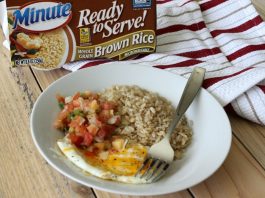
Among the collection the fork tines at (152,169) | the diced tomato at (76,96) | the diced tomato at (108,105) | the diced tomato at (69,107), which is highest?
the diced tomato at (108,105)

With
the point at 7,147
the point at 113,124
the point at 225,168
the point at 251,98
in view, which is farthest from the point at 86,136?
the point at 251,98

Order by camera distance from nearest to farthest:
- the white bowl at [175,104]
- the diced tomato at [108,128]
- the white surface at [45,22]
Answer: the white bowl at [175,104], the diced tomato at [108,128], the white surface at [45,22]

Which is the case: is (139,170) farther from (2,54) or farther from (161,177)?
(2,54)

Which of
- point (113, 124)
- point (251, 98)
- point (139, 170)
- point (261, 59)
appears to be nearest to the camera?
point (139, 170)

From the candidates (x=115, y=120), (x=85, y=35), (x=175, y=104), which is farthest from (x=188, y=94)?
(x=85, y=35)

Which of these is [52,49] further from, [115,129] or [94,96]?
[115,129]

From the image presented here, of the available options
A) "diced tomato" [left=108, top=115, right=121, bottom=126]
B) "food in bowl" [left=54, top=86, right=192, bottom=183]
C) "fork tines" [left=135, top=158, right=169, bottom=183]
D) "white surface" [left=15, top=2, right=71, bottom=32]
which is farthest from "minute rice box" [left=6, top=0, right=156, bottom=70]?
"fork tines" [left=135, top=158, right=169, bottom=183]

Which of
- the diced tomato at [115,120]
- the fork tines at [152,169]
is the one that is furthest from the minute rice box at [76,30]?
the fork tines at [152,169]

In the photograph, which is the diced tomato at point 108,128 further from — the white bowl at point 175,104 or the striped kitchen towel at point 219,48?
the striped kitchen towel at point 219,48
